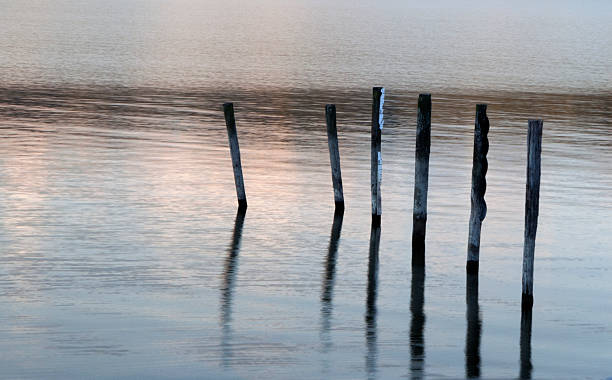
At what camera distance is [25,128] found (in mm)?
33062

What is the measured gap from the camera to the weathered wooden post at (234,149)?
2105 centimetres

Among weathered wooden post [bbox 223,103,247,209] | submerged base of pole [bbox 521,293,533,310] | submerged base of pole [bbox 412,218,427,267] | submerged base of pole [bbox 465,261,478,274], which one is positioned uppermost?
weathered wooden post [bbox 223,103,247,209]

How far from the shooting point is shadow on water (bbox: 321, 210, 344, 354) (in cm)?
1361

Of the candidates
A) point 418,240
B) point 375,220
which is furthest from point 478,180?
point 375,220

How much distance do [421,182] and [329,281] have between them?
94.3 inches

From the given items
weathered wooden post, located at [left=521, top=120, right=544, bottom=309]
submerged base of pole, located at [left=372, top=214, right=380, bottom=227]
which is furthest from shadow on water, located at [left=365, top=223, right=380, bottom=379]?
weathered wooden post, located at [left=521, top=120, right=544, bottom=309]

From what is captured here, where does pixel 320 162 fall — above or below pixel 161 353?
above

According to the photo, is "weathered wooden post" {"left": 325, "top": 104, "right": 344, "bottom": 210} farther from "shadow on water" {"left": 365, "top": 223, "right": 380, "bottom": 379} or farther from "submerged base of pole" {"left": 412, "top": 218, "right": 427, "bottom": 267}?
"submerged base of pole" {"left": 412, "top": 218, "right": 427, "bottom": 267}

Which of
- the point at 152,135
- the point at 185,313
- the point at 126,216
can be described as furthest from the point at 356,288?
the point at 152,135

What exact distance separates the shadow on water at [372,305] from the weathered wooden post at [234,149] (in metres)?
2.80

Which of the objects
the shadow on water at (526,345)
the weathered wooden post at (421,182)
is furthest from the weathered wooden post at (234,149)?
the shadow on water at (526,345)

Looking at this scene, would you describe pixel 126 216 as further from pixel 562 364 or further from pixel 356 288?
pixel 562 364

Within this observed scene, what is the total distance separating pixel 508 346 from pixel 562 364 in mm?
855

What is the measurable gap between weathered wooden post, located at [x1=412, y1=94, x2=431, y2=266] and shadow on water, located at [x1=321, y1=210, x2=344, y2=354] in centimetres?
130
